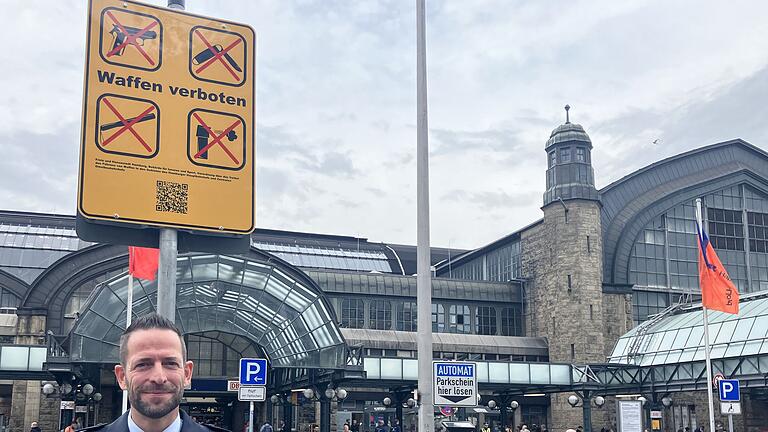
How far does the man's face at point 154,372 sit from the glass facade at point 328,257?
5871cm

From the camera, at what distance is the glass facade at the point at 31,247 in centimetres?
5219

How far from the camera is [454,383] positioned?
14.7 metres

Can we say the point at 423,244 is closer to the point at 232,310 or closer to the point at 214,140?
the point at 214,140

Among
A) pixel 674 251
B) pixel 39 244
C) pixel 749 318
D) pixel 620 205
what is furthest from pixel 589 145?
pixel 39 244

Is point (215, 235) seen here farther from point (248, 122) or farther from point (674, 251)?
point (674, 251)

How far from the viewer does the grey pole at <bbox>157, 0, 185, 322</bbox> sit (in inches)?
225

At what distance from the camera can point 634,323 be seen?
173ft

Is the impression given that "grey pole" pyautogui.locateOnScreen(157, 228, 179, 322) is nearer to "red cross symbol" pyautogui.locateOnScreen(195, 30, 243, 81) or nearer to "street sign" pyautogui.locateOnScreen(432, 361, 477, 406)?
"red cross symbol" pyautogui.locateOnScreen(195, 30, 243, 81)

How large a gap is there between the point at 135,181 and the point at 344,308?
4888cm

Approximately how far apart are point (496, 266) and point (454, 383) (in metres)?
47.5

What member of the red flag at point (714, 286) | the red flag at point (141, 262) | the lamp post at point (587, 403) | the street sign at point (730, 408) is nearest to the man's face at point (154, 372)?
the street sign at point (730, 408)

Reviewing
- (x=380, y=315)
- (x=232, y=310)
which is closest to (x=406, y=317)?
(x=380, y=315)

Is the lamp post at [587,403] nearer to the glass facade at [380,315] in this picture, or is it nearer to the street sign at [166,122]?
the glass facade at [380,315]

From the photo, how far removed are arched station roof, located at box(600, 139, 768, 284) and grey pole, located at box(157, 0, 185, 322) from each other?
159 ft
